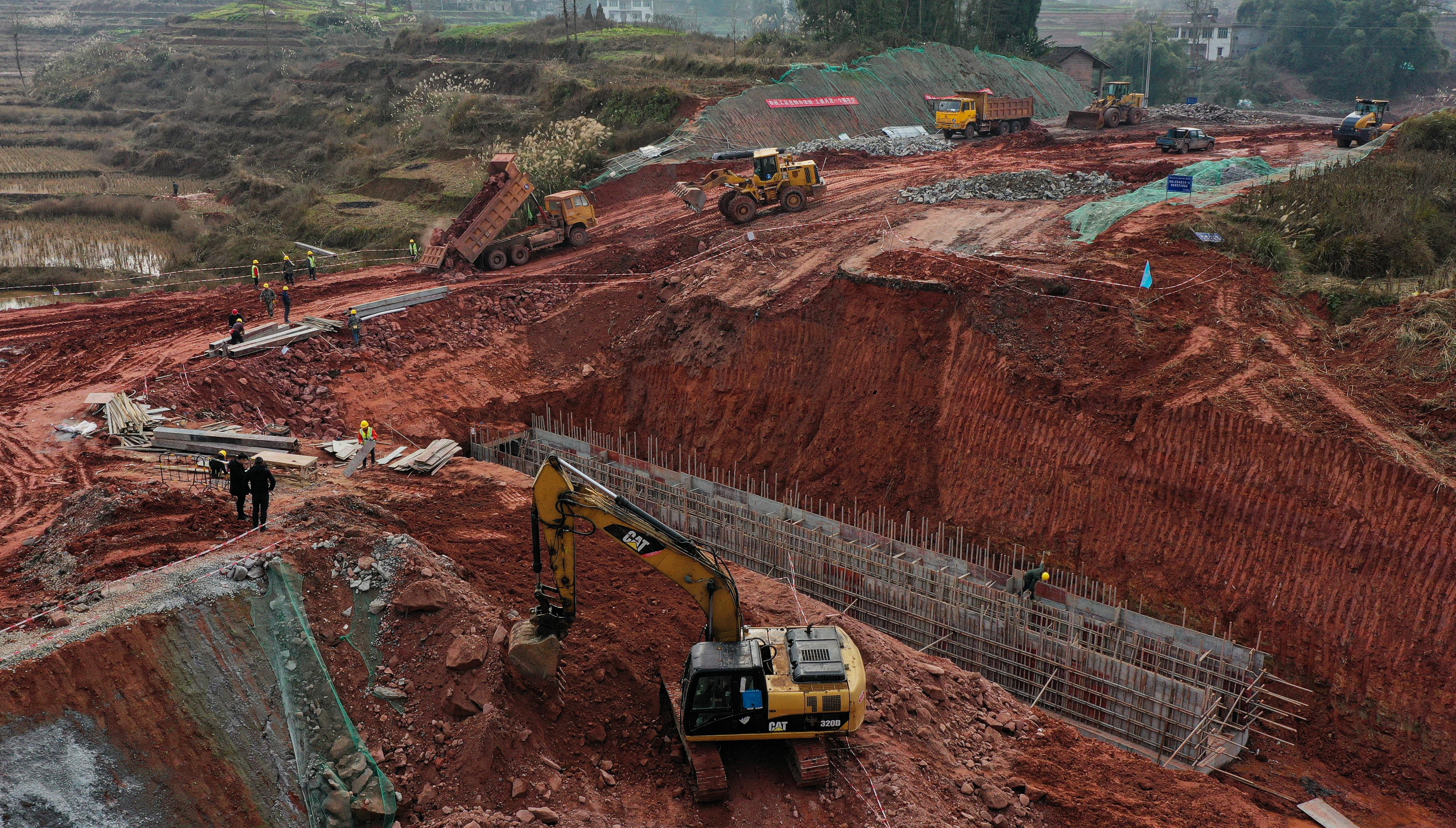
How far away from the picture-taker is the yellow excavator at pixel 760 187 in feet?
95.4

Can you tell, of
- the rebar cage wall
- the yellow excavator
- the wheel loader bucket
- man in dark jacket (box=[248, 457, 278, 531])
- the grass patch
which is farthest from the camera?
the grass patch

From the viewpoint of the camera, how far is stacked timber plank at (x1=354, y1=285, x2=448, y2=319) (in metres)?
24.5

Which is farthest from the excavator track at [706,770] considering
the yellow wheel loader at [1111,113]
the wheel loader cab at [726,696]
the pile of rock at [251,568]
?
the yellow wheel loader at [1111,113]

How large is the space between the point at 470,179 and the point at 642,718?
29.9 meters

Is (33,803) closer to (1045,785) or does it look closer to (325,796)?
(325,796)

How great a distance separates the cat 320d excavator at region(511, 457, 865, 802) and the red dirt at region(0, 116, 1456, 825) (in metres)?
1.19

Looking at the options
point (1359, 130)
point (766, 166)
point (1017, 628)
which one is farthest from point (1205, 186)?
point (1017, 628)

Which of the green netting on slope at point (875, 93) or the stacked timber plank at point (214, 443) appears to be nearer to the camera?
the stacked timber plank at point (214, 443)

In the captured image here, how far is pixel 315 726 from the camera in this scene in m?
11.1

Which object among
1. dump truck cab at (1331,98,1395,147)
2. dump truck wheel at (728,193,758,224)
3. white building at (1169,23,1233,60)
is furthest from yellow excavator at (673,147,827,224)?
white building at (1169,23,1233,60)

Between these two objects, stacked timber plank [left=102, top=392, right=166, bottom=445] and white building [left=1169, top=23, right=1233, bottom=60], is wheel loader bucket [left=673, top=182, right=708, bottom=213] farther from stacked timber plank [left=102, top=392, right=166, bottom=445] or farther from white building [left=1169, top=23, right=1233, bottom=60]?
white building [left=1169, top=23, right=1233, bottom=60]

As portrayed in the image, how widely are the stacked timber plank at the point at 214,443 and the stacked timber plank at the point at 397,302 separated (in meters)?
6.75

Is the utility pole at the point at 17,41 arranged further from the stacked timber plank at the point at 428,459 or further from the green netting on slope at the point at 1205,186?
the green netting on slope at the point at 1205,186

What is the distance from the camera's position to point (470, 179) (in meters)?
37.8
